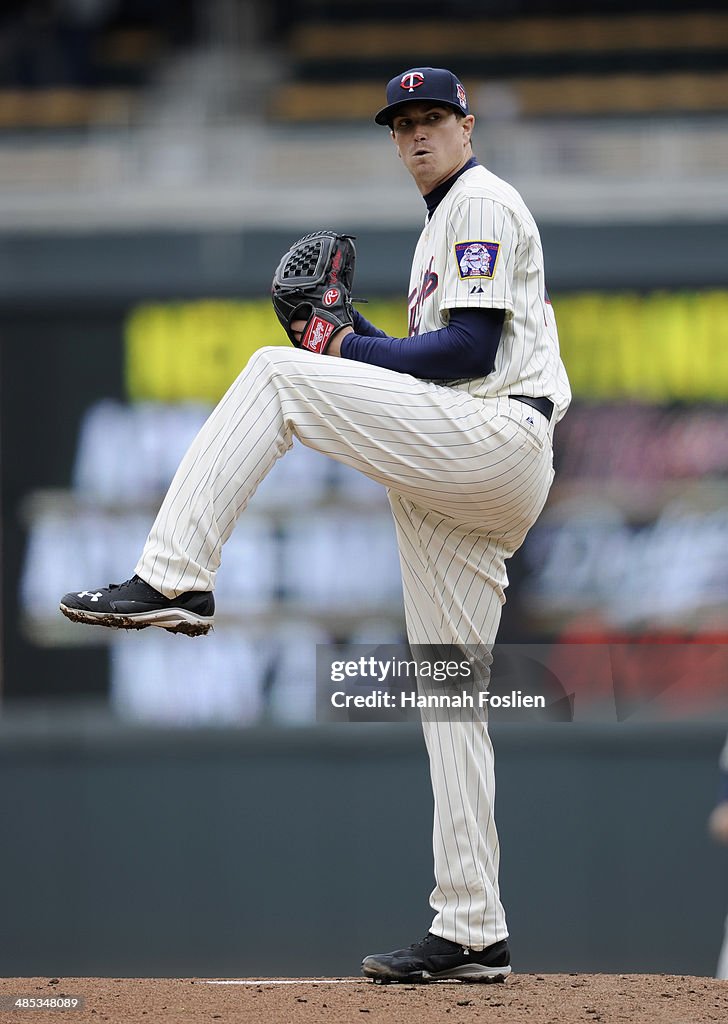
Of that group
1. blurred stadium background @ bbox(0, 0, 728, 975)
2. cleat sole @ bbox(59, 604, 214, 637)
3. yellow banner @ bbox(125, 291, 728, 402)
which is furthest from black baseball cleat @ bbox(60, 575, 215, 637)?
yellow banner @ bbox(125, 291, 728, 402)

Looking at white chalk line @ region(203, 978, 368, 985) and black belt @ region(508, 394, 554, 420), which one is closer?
black belt @ region(508, 394, 554, 420)

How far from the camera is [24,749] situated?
7797 millimetres

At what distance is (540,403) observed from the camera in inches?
133

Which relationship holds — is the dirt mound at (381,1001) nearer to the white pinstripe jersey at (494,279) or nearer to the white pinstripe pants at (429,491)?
the white pinstripe pants at (429,491)

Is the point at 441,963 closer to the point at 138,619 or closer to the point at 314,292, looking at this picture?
the point at 138,619

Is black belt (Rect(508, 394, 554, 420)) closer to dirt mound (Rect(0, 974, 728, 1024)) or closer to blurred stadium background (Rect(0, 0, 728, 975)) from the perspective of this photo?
dirt mound (Rect(0, 974, 728, 1024))

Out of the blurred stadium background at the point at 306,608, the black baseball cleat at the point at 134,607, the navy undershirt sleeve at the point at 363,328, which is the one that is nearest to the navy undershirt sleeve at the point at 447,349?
the navy undershirt sleeve at the point at 363,328

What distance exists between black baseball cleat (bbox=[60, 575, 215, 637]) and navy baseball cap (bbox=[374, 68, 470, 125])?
1.13 m

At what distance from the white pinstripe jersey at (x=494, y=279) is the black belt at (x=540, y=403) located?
1 cm

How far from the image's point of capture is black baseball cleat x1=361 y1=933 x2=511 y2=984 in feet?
11.5

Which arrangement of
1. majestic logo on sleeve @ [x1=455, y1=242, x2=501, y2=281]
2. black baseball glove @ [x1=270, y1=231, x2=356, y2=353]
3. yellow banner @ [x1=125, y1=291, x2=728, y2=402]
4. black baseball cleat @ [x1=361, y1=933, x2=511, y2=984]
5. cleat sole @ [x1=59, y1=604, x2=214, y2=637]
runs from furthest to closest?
yellow banner @ [x1=125, y1=291, x2=728, y2=402]
black baseball cleat @ [x1=361, y1=933, x2=511, y2=984]
black baseball glove @ [x1=270, y1=231, x2=356, y2=353]
majestic logo on sleeve @ [x1=455, y1=242, x2=501, y2=281]
cleat sole @ [x1=59, y1=604, x2=214, y2=637]

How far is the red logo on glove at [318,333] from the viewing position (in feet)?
11.0

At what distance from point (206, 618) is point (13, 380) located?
497 cm

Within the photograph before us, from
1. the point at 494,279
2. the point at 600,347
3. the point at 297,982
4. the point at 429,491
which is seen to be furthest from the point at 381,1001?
the point at 600,347
